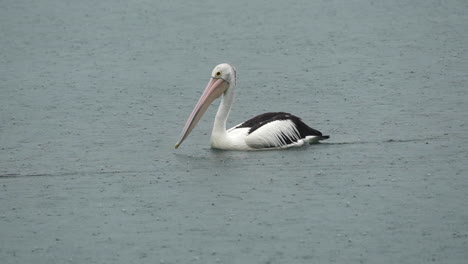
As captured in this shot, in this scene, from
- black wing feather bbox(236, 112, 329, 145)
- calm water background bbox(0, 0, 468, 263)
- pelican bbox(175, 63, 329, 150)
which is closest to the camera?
calm water background bbox(0, 0, 468, 263)

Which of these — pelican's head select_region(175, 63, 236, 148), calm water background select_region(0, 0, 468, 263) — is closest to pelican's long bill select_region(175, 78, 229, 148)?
pelican's head select_region(175, 63, 236, 148)

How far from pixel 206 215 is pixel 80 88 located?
14.7 ft

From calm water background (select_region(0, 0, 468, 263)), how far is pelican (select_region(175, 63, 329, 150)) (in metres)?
0.15

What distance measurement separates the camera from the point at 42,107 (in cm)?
970

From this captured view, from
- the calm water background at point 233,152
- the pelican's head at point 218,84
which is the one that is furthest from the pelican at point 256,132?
the calm water background at point 233,152

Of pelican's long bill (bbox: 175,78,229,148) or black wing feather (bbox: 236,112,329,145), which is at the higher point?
pelican's long bill (bbox: 175,78,229,148)

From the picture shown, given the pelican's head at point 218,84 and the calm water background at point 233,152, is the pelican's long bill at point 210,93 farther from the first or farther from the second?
the calm water background at point 233,152

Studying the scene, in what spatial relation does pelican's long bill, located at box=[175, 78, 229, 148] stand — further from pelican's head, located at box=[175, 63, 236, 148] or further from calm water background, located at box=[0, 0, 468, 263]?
calm water background, located at box=[0, 0, 468, 263]

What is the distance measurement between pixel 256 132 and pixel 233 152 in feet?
0.78

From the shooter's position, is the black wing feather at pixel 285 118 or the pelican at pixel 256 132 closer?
the pelican at pixel 256 132

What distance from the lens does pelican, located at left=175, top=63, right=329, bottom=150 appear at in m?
8.11

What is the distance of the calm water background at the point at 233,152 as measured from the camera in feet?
19.5

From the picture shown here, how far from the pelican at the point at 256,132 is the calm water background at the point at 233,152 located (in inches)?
6.0

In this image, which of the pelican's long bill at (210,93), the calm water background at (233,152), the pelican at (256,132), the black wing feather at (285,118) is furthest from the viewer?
the pelican's long bill at (210,93)
